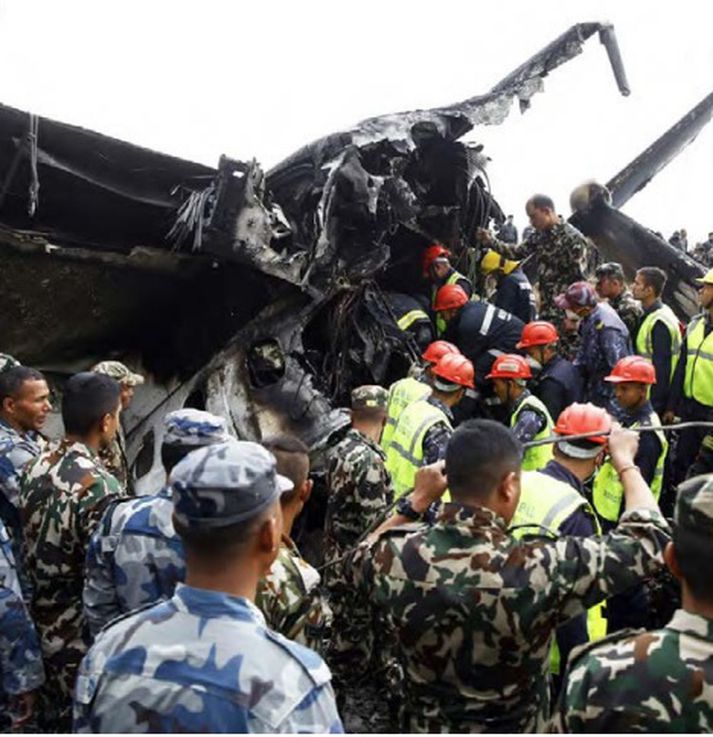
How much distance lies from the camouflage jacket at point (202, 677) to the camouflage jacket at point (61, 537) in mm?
1449

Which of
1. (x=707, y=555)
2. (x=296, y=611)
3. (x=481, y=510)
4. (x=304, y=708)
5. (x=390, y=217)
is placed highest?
(x=390, y=217)

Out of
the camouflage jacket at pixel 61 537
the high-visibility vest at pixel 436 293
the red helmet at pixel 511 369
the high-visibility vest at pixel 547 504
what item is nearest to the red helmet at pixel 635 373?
the red helmet at pixel 511 369

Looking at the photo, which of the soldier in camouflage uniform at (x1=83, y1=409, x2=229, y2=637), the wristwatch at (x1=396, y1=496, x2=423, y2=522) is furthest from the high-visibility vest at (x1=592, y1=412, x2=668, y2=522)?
the soldier in camouflage uniform at (x1=83, y1=409, x2=229, y2=637)

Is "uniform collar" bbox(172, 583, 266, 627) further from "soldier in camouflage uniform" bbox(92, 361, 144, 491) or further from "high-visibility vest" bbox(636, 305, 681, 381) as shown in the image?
"high-visibility vest" bbox(636, 305, 681, 381)

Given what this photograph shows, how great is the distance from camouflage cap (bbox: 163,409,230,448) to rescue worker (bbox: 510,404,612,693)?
105 centimetres

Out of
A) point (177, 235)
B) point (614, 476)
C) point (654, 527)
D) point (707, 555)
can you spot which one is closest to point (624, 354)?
point (614, 476)

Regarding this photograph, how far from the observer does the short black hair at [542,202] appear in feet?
25.2

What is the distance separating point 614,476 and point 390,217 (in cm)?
276

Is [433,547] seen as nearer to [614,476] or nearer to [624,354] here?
[614,476]

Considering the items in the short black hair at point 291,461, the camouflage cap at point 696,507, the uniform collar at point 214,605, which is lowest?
the short black hair at point 291,461

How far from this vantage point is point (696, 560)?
63.4 inches

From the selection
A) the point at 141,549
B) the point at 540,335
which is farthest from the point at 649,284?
the point at 141,549

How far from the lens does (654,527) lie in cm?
211

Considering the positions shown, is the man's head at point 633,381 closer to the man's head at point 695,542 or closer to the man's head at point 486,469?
the man's head at point 486,469
